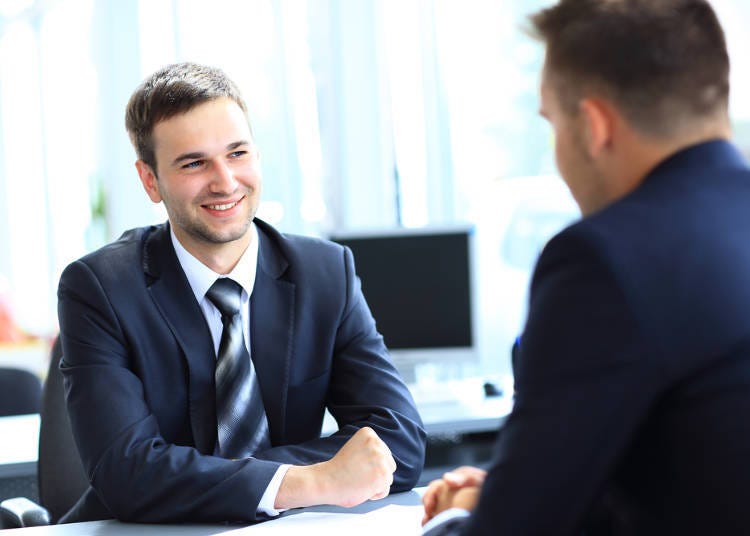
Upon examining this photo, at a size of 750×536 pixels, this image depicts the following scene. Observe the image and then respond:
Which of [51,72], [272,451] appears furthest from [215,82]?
[51,72]

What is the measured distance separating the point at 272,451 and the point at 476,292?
1.66 metres

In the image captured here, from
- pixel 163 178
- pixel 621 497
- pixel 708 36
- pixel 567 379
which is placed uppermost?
pixel 708 36

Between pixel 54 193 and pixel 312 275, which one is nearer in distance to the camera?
pixel 312 275

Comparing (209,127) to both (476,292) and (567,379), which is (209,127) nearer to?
(567,379)

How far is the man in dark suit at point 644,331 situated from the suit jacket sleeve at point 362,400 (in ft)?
2.85

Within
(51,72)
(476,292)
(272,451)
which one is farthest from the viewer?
(51,72)

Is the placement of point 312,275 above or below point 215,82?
below

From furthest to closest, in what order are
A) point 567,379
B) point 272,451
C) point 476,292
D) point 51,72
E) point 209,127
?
point 51,72 → point 476,292 → point 209,127 → point 272,451 → point 567,379

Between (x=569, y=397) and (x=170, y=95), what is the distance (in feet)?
4.45

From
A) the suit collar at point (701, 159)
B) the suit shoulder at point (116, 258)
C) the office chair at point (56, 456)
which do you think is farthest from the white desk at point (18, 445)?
the suit collar at point (701, 159)

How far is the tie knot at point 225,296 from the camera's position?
78.9 inches

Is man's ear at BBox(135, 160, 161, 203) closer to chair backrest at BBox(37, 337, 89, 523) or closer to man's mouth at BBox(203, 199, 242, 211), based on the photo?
man's mouth at BBox(203, 199, 242, 211)

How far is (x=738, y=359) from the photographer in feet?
3.08

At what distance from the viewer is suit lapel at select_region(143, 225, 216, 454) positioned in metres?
1.94
